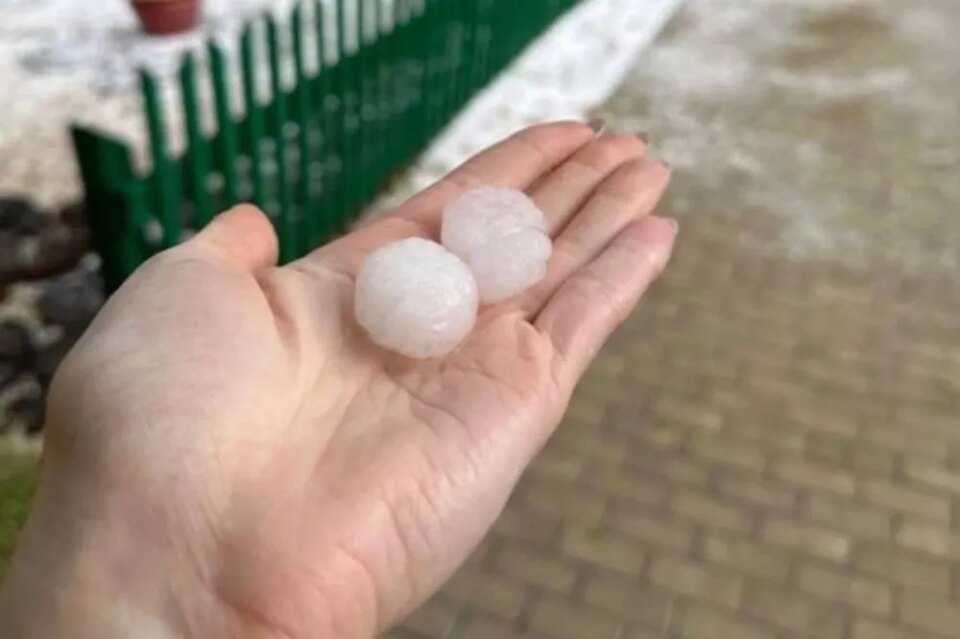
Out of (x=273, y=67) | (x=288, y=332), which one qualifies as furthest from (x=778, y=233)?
(x=288, y=332)

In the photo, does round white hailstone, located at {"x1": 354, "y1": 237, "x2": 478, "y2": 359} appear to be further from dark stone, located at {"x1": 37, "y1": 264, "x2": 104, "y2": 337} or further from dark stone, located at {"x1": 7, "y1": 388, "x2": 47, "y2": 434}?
dark stone, located at {"x1": 37, "y1": 264, "x2": 104, "y2": 337}

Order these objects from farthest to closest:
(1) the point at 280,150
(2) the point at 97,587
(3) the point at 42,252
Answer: (3) the point at 42,252 → (1) the point at 280,150 → (2) the point at 97,587

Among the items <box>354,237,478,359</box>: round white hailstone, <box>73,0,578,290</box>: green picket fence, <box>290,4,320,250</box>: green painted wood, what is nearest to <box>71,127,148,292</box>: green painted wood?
<box>73,0,578,290</box>: green picket fence

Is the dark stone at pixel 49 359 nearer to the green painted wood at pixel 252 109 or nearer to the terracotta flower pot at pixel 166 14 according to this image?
the green painted wood at pixel 252 109

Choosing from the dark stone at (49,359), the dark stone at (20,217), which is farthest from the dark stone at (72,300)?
the dark stone at (20,217)

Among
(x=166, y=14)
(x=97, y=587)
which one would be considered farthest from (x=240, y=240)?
(x=166, y=14)

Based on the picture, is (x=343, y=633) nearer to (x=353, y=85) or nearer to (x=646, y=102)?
(x=353, y=85)

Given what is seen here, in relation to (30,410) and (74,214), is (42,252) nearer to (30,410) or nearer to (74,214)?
(74,214)
